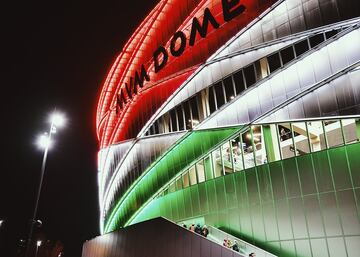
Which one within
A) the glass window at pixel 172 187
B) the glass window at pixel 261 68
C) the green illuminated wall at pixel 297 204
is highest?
the glass window at pixel 261 68

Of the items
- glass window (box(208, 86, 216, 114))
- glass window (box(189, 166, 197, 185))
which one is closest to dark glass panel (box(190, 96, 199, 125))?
glass window (box(208, 86, 216, 114))

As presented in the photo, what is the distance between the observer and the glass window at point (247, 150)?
24.8 m

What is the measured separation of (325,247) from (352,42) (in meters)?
10.4

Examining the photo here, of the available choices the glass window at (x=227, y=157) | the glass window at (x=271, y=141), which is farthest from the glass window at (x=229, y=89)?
the glass window at (x=271, y=141)

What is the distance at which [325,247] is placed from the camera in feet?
64.3

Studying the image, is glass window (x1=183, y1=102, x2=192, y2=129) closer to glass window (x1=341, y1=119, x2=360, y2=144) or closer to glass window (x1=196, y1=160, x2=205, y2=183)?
glass window (x1=196, y1=160, x2=205, y2=183)

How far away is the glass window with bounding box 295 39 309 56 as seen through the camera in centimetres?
2254

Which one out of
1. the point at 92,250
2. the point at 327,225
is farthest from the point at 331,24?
the point at 92,250

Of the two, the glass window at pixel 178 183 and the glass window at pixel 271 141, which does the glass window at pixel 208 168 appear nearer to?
the glass window at pixel 178 183

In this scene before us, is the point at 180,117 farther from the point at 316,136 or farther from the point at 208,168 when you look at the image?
the point at 316,136

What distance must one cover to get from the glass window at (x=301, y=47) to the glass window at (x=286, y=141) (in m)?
4.20

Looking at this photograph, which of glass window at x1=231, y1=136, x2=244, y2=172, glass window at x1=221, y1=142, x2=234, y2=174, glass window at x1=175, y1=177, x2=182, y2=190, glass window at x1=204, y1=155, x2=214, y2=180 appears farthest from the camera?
glass window at x1=175, y1=177, x2=182, y2=190

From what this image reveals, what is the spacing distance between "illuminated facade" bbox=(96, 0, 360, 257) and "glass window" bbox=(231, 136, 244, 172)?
76 millimetres

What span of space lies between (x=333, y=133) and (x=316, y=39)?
213 inches
